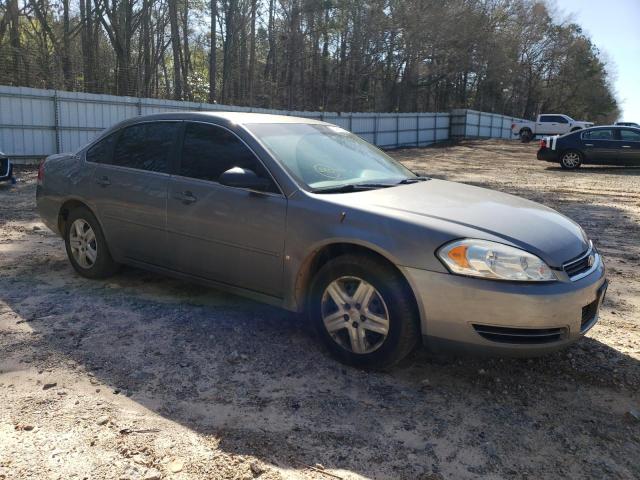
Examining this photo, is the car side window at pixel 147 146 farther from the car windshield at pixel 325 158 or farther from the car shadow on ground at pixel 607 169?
the car shadow on ground at pixel 607 169

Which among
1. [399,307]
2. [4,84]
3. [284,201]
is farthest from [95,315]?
[4,84]

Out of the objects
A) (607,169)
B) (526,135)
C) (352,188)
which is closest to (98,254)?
(352,188)

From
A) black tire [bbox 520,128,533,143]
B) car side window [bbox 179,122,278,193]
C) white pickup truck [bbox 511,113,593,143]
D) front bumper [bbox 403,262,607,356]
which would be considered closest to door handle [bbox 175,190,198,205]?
car side window [bbox 179,122,278,193]

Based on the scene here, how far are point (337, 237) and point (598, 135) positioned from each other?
1806 cm

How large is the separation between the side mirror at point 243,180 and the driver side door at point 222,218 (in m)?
0.04

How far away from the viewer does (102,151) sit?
503 cm

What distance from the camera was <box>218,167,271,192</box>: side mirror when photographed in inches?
145

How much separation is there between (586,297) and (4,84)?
16.3 meters

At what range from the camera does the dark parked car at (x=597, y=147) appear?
18312 mm

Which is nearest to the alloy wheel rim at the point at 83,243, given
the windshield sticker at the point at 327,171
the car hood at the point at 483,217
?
the windshield sticker at the point at 327,171

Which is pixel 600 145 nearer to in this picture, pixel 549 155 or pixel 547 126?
pixel 549 155

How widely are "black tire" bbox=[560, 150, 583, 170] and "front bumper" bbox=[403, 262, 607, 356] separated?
17.6m

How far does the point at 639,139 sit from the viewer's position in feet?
59.8

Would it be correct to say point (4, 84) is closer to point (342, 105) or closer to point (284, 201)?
point (284, 201)
